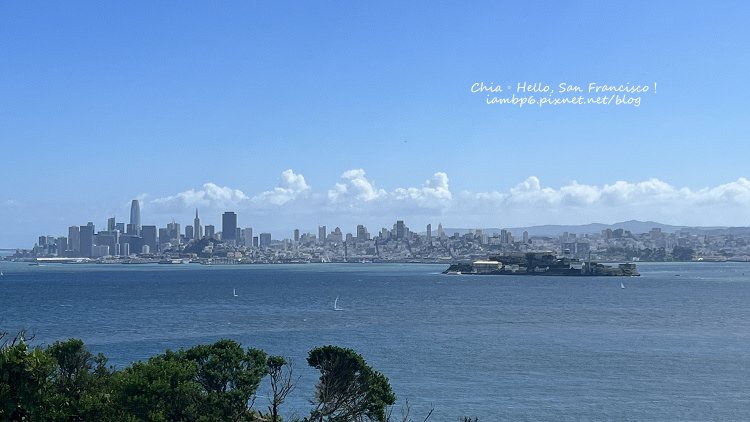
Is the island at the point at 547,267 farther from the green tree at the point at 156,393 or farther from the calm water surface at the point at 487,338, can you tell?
the green tree at the point at 156,393

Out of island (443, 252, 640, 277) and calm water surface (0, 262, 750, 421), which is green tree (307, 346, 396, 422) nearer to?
calm water surface (0, 262, 750, 421)

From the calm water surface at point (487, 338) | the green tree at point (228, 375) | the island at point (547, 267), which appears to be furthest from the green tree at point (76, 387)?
the island at point (547, 267)

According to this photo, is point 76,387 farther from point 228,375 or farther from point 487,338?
point 487,338

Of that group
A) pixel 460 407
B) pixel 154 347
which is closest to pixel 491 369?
pixel 460 407

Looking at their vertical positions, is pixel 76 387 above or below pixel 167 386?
below

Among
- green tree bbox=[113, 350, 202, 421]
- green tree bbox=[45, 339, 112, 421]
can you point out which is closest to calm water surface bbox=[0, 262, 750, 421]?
green tree bbox=[45, 339, 112, 421]

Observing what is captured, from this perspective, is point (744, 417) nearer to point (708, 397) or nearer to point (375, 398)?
point (708, 397)

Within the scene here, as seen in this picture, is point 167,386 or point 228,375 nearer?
point 167,386

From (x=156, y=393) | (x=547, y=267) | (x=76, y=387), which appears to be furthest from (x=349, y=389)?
(x=547, y=267)
